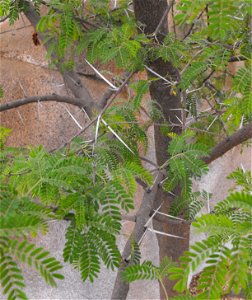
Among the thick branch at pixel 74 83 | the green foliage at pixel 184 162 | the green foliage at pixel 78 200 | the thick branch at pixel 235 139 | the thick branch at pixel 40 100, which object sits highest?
the thick branch at pixel 74 83

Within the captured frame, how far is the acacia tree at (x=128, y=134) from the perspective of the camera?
0.74 metres

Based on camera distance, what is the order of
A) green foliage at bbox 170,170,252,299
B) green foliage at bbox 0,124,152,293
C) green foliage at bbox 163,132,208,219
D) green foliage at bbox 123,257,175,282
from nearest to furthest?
green foliage at bbox 170,170,252,299, green foliage at bbox 0,124,152,293, green foliage at bbox 123,257,175,282, green foliage at bbox 163,132,208,219

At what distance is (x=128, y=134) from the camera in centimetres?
128

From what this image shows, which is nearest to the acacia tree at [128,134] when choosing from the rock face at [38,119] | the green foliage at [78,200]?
the green foliage at [78,200]

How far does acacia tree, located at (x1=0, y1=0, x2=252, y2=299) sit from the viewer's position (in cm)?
74

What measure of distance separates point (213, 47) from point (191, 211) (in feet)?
1.84

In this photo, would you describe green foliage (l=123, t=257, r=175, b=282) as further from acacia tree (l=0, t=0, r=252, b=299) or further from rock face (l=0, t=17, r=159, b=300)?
rock face (l=0, t=17, r=159, b=300)

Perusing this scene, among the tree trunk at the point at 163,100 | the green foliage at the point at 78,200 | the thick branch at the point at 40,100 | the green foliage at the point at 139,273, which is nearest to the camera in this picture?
the green foliage at the point at 78,200

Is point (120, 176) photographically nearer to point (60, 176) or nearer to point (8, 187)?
point (60, 176)

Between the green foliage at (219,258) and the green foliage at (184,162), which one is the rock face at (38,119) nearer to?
the green foliage at (184,162)

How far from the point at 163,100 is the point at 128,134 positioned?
0.28 m

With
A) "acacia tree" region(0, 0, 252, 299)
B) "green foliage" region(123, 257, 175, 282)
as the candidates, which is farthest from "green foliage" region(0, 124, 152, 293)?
"green foliage" region(123, 257, 175, 282)

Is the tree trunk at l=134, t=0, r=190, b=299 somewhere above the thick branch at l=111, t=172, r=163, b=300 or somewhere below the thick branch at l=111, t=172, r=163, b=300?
above

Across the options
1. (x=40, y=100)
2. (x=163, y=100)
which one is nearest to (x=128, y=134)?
(x=163, y=100)
